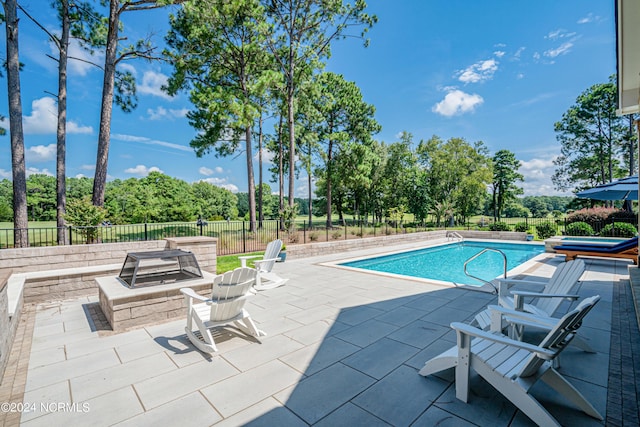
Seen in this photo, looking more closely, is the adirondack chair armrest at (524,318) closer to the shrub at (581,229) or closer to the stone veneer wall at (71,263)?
the stone veneer wall at (71,263)

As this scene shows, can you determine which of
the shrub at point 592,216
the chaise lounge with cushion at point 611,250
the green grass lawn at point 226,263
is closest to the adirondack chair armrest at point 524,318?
the green grass lawn at point 226,263

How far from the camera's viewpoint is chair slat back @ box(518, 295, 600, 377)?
1.82 metres

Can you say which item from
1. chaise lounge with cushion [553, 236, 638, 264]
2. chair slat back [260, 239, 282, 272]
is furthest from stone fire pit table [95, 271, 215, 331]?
chaise lounge with cushion [553, 236, 638, 264]

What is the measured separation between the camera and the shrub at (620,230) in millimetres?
12437

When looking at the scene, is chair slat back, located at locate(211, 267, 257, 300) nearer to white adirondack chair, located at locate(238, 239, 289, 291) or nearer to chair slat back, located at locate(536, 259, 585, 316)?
white adirondack chair, located at locate(238, 239, 289, 291)

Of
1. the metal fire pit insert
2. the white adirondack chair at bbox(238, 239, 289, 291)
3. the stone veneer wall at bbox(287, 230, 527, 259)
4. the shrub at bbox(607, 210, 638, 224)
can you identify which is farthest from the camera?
the shrub at bbox(607, 210, 638, 224)

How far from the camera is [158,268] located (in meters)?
4.89

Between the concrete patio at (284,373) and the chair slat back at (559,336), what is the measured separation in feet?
1.35

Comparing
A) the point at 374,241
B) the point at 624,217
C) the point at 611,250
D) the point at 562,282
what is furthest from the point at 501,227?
the point at 562,282

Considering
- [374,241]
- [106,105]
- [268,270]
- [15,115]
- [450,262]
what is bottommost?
[450,262]

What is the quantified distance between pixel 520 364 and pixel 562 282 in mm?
2009

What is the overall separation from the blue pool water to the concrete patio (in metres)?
4.57

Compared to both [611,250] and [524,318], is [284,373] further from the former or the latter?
[611,250]

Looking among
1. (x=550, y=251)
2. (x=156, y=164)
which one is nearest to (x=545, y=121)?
(x=550, y=251)
